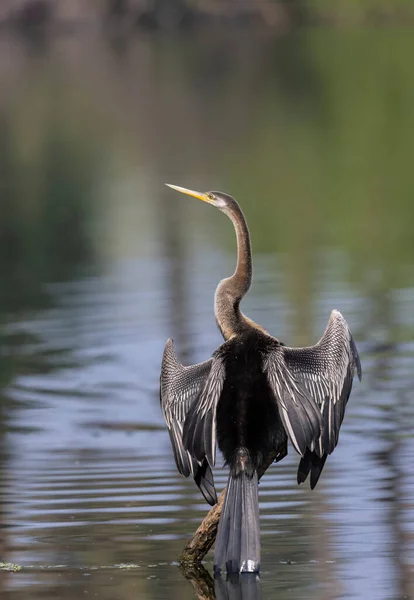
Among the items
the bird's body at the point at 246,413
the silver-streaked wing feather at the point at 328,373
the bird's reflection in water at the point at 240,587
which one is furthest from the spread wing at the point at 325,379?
the bird's reflection in water at the point at 240,587

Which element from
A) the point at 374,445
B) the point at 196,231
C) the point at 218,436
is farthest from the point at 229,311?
the point at 196,231

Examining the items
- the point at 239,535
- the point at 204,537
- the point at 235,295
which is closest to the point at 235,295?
the point at 235,295

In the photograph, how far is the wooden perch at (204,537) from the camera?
5.96 metres

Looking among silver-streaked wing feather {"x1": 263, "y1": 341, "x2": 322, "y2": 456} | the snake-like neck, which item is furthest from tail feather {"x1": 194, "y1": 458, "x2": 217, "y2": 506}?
the snake-like neck

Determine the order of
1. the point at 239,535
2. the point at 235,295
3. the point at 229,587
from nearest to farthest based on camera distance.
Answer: the point at 239,535
the point at 229,587
the point at 235,295

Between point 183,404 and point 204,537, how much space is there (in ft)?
1.69

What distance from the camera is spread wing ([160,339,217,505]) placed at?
235 inches

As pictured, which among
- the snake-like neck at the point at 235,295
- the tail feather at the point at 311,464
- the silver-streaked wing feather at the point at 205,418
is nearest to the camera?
the silver-streaked wing feather at the point at 205,418

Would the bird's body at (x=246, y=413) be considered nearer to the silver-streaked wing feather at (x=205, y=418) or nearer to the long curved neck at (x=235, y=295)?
the silver-streaked wing feather at (x=205, y=418)

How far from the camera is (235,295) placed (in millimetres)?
6281

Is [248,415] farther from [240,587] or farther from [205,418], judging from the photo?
[240,587]

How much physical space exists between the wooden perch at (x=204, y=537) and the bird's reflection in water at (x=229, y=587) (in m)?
0.17

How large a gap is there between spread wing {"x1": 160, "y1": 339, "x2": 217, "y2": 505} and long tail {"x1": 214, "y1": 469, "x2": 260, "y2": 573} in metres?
0.26

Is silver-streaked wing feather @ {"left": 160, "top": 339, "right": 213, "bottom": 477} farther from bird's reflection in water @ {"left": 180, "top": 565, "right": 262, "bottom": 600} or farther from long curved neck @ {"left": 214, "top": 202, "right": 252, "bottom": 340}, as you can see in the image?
bird's reflection in water @ {"left": 180, "top": 565, "right": 262, "bottom": 600}
